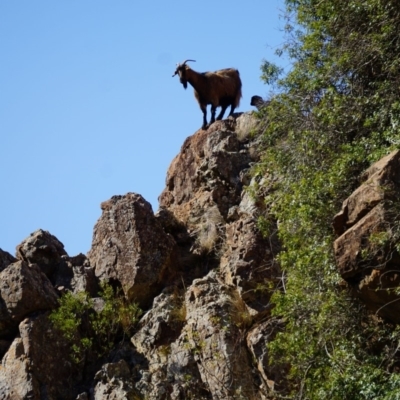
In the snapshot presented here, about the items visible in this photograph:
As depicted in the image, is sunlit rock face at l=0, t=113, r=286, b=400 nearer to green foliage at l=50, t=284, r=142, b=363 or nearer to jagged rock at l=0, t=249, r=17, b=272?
jagged rock at l=0, t=249, r=17, b=272

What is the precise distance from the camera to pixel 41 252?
700 inches

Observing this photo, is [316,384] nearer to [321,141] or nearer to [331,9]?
[321,141]

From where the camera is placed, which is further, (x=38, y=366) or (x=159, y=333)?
(x=159, y=333)

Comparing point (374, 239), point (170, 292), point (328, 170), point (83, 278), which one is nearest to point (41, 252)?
point (83, 278)

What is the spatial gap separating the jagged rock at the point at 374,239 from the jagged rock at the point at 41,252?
6.87 m

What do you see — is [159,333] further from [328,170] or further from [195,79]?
[195,79]

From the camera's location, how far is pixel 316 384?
13.1m

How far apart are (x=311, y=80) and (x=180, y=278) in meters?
4.35

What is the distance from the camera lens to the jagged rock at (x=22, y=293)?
52.8ft

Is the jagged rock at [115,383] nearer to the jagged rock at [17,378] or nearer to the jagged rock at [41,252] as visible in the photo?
the jagged rock at [17,378]

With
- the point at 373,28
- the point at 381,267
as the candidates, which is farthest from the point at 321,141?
the point at 381,267

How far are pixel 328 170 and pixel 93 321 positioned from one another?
4.99 m

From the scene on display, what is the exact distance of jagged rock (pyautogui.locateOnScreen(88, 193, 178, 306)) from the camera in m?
16.7

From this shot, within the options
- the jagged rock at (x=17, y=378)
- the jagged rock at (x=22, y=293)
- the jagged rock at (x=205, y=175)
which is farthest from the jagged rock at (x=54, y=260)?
the jagged rock at (x=205, y=175)
